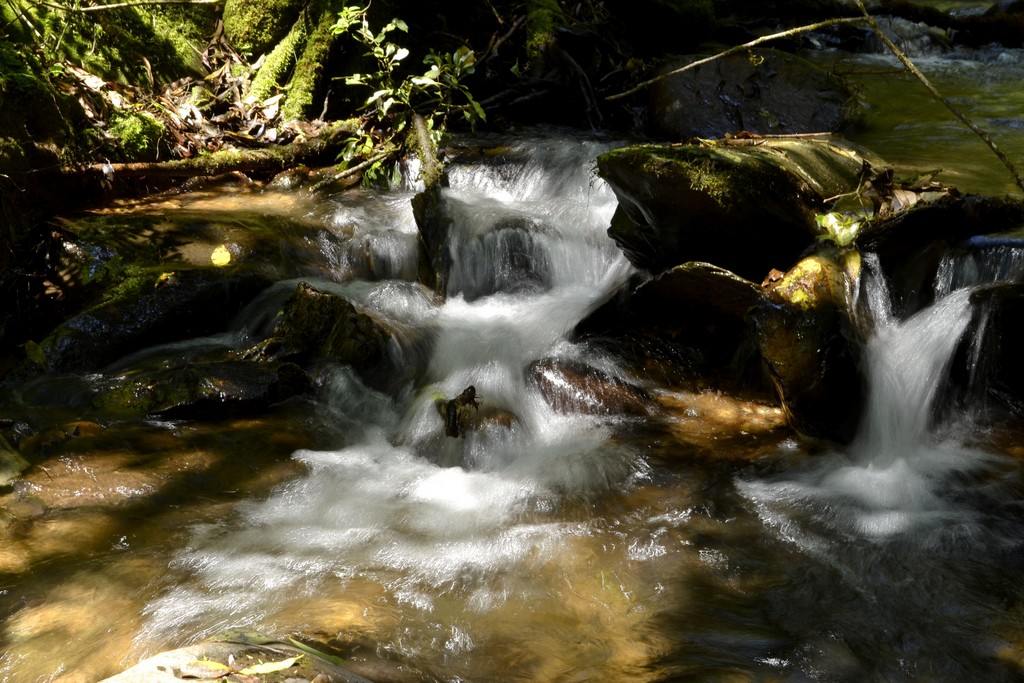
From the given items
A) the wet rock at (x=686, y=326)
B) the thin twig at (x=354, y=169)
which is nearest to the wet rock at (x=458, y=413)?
the wet rock at (x=686, y=326)

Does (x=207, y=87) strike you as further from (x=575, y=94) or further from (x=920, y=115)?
(x=920, y=115)

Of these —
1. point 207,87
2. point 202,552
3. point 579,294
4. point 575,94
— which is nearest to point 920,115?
point 575,94

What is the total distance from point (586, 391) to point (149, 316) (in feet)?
8.99

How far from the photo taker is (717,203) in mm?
4262

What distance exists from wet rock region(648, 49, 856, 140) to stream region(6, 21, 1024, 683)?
313cm

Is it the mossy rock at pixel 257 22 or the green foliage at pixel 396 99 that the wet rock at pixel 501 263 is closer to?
the green foliage at pixel 396 99

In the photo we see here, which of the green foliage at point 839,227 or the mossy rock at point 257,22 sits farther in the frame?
the mossy rock at point 257,22

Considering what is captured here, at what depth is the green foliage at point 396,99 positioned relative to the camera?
6.68 metres

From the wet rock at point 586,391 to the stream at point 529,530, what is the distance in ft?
0.26

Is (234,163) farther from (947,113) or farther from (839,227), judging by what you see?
(947,113)

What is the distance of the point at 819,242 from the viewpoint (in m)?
4.33

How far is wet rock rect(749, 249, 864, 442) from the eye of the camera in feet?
12.7

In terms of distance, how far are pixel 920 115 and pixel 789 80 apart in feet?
4.57

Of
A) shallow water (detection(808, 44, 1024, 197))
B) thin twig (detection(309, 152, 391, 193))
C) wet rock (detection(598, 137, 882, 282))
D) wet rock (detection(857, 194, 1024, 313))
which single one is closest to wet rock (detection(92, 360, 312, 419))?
wet rock (detection(598, 137, 882, 282))
